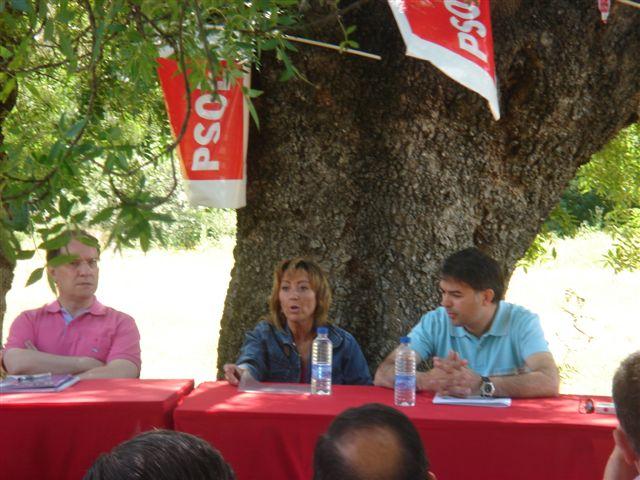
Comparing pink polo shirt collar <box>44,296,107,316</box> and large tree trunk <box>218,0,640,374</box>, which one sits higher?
large tree trunk <box>218,0,640,374</box>

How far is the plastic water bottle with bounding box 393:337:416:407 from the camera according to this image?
4.20 m

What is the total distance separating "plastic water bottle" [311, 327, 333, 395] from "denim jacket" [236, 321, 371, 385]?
120 mm

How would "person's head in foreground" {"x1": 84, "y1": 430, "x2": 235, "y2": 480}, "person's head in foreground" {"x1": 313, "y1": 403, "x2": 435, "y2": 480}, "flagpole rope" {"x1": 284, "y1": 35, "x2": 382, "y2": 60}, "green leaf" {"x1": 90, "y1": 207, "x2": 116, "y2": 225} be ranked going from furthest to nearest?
"flagpole rope" {"x1": 284, "y1": 35, "x2": 382, "y2": 60}
"green leaf" {"x1": 90, "y1": 207, "x2": 116, "y2": 225}
"person's head in foreground" {"x1": 313, "y1": 403, "x2": 435, "y2": 480}
"person's head in foreground" {"x1": 84, "y1": 430, "x2": 235, "y2": 480}

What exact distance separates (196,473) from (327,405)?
7.90ft

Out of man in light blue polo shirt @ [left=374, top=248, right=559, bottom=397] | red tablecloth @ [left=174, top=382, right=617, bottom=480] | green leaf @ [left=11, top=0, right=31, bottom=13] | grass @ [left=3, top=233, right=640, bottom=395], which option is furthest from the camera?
grass @ [left=3, top=233, right=640, bottom=395]

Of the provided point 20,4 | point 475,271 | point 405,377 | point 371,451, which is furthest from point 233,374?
point 371,451

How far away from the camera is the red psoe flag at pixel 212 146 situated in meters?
5.68

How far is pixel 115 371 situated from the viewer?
5035 millimetres

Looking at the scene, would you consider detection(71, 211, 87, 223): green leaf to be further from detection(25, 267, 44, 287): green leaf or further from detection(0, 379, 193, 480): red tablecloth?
detection(0, 379, 193, 480): red tablecloth

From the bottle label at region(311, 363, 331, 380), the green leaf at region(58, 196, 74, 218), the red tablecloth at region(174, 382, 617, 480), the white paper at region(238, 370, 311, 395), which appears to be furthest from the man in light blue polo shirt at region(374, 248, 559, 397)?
the green leaf at region(58, 196, 74, 218)

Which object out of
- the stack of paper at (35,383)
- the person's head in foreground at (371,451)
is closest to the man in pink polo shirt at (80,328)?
the stack of paper at (35,383)

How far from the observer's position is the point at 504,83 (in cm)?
580

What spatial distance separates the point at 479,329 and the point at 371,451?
2.68 meters

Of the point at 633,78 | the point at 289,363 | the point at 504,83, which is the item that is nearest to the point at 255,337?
the point at 289,363
